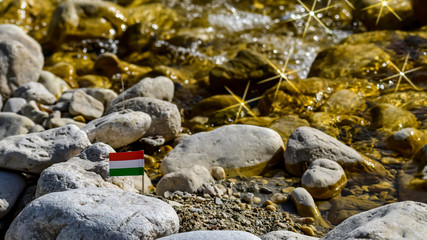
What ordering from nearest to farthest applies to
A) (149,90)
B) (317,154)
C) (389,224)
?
(389,224) < (317,154) < (149,90)

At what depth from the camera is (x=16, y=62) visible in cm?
649

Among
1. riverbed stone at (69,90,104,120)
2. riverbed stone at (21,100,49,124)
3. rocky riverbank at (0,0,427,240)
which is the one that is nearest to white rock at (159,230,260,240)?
rocky riverbank at (0,0,427,240)

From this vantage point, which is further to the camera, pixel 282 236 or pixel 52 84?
pixel 52 84

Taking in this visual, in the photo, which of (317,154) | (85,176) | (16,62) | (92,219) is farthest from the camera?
(16,62)

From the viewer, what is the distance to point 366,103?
20.7 feet

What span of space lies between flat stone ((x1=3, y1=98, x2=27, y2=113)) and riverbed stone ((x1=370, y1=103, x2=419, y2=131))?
4.75 m

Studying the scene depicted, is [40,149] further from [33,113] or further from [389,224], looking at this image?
[389,224]

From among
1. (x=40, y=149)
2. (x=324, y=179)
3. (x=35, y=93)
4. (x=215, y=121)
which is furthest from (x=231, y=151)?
(x=35, y=93)

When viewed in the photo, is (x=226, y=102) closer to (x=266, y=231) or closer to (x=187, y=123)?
(x=187, y=123)

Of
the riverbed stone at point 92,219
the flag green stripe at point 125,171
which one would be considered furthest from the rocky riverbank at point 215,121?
the flag green stripe at point 125,171

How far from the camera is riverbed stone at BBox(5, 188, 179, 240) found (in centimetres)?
294

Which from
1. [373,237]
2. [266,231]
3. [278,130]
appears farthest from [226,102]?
[373,237]

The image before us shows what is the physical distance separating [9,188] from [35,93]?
2.61 meters

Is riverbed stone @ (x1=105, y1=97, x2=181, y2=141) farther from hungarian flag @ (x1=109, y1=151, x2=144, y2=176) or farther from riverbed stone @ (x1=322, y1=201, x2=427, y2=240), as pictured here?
riverbed stone @ (x1=322, y1=201, x2=427, y2=240)
